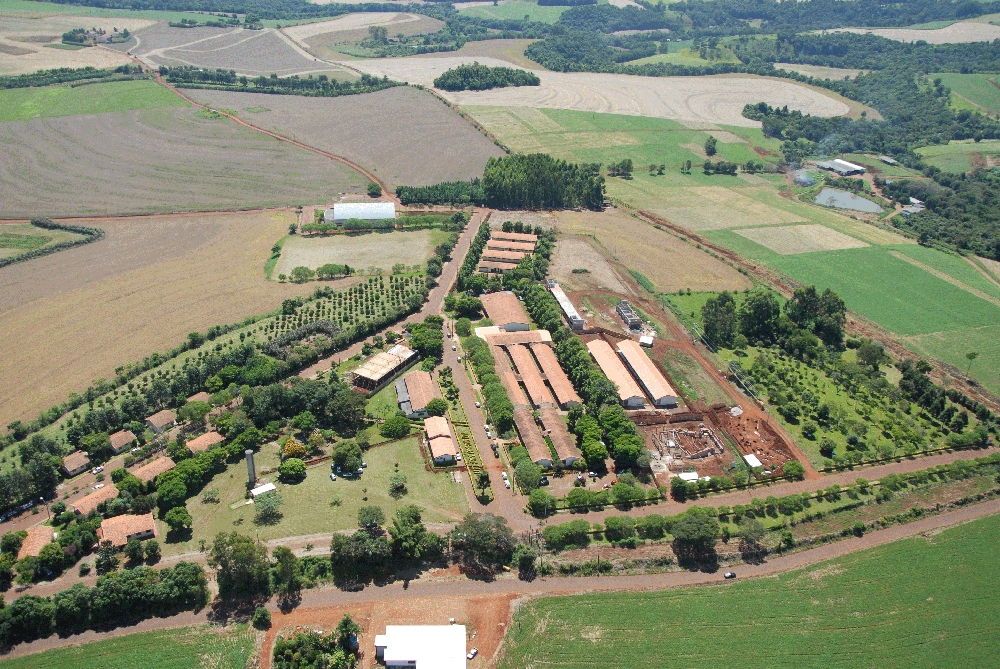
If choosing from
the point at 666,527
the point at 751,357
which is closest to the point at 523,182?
the point at 751,357

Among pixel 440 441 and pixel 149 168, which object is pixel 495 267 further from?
pixel 149 168

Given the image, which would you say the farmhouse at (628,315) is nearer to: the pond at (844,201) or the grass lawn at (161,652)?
the grass lawn at (161,652)

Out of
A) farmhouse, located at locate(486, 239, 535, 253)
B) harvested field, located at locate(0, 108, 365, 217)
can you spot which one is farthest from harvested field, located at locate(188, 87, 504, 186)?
farmhouse, located at locate(486, 239, 535, 253)

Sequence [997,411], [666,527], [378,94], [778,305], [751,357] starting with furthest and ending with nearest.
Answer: [378,94] → [778,305] → [751,357] → [997,411] → [666,527]

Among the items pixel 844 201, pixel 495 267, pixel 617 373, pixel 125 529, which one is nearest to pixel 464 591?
pixel 125 529

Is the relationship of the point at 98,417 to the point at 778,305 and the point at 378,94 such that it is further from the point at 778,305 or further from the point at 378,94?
the point at 378,94

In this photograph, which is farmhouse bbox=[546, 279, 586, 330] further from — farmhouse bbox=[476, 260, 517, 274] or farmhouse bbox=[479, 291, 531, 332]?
farmhouse bbox=[476, 260, 517, 274]
